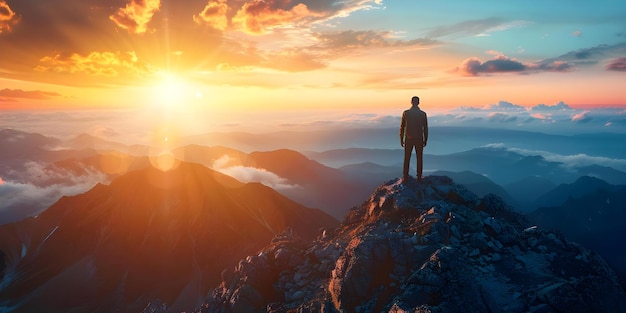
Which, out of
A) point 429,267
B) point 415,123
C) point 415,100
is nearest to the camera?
point 429,267

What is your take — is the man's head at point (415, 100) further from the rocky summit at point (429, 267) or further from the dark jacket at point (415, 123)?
the rocky summit at point (429, 267)

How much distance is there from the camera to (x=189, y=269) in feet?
620

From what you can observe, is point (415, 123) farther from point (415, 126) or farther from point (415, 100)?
point (415, 100)

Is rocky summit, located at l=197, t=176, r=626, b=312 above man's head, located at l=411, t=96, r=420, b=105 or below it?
below

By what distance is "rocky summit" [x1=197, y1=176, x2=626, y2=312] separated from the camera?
21.4m

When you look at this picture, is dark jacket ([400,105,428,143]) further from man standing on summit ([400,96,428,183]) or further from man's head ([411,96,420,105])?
man's head ([411,96,420,105])

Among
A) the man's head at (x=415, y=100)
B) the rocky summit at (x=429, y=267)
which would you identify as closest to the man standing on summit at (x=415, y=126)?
the man's head at (x=415, y=100)

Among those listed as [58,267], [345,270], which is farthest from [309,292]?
[58,267]

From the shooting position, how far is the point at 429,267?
2305 cm

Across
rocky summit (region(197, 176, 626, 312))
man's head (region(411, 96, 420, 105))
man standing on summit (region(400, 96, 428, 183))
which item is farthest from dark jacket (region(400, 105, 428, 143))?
rocky summit (region(197, 176, 626, 312))

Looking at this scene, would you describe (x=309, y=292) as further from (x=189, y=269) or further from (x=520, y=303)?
(x=189, y=269)

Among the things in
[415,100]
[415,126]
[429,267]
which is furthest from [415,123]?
[429,267]

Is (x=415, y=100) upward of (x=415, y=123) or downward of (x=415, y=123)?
upward

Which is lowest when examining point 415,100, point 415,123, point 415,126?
point 415,126
